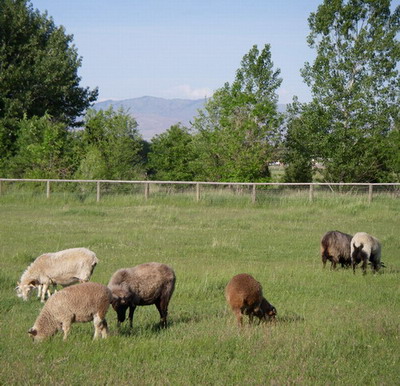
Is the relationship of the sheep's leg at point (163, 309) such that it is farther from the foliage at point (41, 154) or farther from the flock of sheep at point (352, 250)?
the foliage at point (41, 154)

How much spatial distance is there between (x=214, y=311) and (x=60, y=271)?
300cm

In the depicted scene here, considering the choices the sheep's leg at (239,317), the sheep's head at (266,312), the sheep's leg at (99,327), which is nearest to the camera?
the sheep's leg at (99,327)

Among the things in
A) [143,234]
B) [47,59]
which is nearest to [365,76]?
[47,59]

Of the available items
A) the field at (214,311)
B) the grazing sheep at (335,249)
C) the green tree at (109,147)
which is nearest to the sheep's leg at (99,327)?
the field at (214,311)

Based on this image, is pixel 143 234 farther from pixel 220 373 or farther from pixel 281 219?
pixel 220 373

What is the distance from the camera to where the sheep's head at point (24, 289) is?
11.8m

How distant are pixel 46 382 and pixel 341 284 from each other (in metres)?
8.43

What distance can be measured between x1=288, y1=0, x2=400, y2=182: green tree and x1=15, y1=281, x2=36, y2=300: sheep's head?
3023 cm

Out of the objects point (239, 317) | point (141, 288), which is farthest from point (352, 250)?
point (141, 288)

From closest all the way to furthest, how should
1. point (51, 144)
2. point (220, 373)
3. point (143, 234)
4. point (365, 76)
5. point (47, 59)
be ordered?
point (220, 373)
point (143, 234)
point (51, 144)
point (365, 76)
point (47, 59)

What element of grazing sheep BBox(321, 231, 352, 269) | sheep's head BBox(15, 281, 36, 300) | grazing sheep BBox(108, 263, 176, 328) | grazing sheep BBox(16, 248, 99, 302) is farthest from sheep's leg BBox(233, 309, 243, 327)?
grazing sheep BBox(321, 231, 352, 269)

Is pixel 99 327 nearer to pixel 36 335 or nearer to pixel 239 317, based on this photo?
pixel 36 335

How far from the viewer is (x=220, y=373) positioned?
7.60 m

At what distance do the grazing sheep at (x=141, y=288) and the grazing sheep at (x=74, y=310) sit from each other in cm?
59
